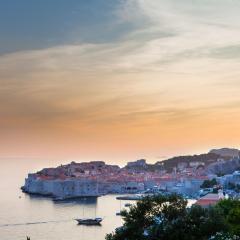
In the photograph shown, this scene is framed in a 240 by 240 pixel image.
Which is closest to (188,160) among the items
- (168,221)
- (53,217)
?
(53,217)

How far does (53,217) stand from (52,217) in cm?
6

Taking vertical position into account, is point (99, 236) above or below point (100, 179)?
below

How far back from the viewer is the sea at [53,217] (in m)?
23.8

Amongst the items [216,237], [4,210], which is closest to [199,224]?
[216,237]

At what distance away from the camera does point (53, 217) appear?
29.4m

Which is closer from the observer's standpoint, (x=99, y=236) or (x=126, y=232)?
(x=126, y=232)

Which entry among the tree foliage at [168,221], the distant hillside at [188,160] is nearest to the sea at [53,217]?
the tree foliage at [168,221]

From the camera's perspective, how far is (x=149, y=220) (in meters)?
7.59

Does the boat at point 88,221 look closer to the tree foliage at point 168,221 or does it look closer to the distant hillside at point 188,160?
the tree foliage at point 168,221

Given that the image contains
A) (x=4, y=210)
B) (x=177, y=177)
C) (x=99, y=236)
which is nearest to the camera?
(x=99, y=236)

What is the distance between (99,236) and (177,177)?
27.0 metres

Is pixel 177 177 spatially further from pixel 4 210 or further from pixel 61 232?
pixel 61 232

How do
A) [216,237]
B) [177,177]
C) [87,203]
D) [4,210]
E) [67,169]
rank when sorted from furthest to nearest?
[67,169], [177,177], [87,203], [4,210], [216,237]

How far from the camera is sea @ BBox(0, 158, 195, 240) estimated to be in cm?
2383
